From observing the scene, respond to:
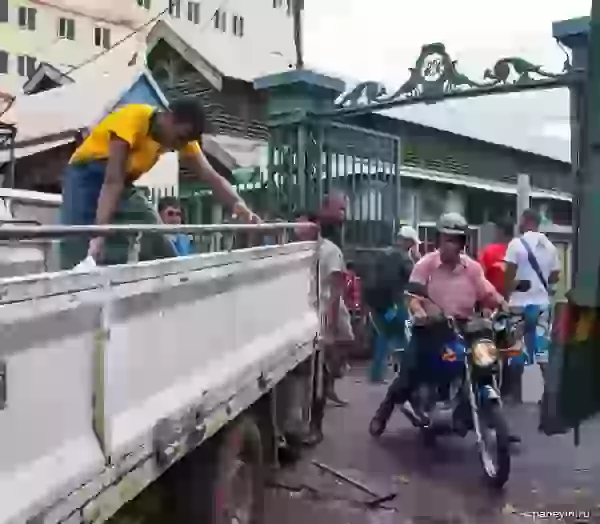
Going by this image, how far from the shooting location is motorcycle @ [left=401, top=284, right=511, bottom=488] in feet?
19.0

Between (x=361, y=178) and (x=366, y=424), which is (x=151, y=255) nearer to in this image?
(x=366, y=424)

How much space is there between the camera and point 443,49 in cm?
868

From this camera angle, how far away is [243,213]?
511 centimetres

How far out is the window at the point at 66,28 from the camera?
24.6 meters

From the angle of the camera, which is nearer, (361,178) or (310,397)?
(310,397)

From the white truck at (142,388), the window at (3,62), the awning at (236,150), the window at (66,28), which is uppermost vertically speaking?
the window at (66,28)

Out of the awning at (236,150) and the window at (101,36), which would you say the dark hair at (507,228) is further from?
the window at (101,36)

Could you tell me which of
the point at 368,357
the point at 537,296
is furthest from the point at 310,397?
the point at 368,357

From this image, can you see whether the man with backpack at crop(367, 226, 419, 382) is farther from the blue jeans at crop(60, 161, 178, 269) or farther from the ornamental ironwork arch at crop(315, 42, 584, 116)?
the blue jeans at crop(60, 161, 178, 269)

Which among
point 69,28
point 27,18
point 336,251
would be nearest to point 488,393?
point 336,251

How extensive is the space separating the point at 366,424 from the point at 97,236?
5384 millimetres

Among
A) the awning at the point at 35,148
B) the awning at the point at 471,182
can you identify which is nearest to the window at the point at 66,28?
the awning at the point at 471,182

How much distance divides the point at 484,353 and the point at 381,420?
1.30 metres

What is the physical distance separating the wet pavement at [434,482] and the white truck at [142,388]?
0.89 metres
